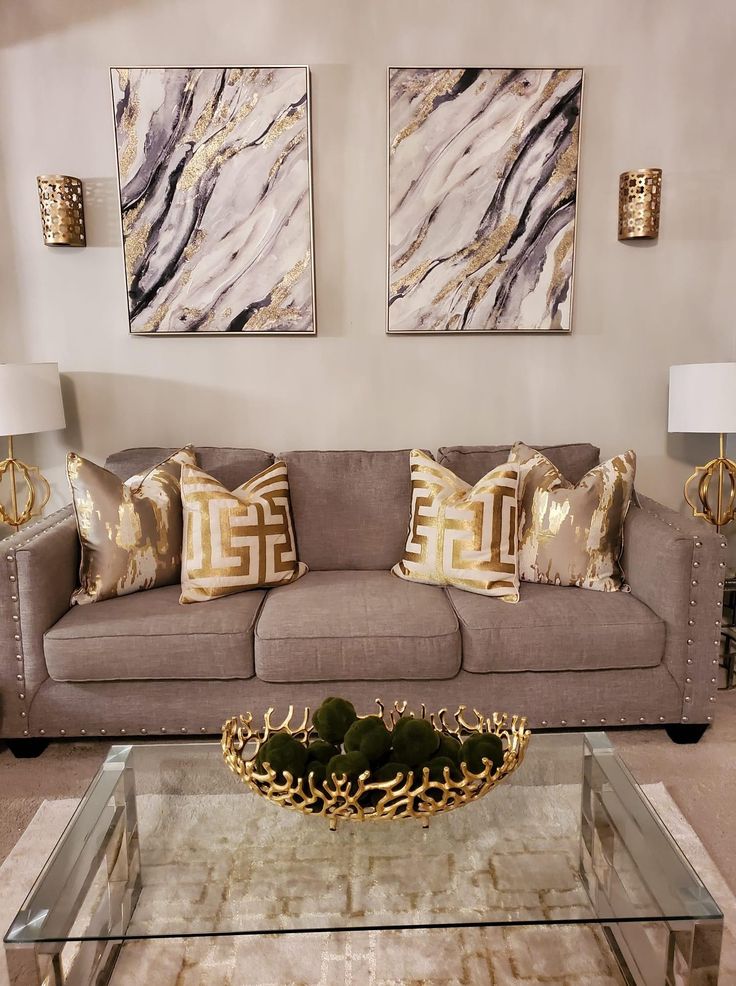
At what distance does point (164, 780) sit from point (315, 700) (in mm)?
749

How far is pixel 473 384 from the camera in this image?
3260mm

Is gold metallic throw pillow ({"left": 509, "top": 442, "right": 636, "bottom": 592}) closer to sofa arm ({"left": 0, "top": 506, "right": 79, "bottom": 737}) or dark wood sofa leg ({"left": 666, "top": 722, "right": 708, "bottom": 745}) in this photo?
dark wood sofa leg ({"left": 666, "top": 722, "right": 708, "bottom": 745})

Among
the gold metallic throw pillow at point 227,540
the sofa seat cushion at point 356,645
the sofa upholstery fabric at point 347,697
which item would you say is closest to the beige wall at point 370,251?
the gold metallic throw pillow at point 227,540

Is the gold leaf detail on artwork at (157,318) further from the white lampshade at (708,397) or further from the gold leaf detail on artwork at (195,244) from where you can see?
the white lampshade at (708,397)

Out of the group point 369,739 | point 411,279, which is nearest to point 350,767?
point 369,739

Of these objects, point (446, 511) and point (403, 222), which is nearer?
point (446, 511)

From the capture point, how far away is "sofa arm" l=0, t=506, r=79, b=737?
235 cm

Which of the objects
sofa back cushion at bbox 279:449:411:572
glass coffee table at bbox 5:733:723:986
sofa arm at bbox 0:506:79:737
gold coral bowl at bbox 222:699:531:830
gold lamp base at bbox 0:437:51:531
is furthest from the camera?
gold lamp base at bbox 0:437:51:531

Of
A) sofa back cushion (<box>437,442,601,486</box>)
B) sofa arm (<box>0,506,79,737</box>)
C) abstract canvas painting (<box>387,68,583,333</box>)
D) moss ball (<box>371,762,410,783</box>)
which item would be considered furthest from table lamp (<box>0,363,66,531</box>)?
moss ball (<box>371,762,410,783</box>)

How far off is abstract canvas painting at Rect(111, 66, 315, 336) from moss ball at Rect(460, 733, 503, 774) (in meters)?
2.05

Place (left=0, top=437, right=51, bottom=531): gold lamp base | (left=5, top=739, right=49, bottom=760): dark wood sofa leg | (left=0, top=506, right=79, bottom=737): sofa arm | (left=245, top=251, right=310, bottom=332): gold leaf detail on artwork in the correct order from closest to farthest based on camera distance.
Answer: (left=0, top=506, right=79, bottom=737): sofa arm, (left=5, top=739, right=49, bottom=760): dark wood sofa leg, (left=0, top=437, right=51, bottom=531): gold lamp base, (left=245, top=251, right=310, bottom=332): gold leaf detail on artwork

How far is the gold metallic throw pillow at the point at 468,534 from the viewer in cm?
261

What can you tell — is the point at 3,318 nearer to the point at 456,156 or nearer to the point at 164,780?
the point at 456,156

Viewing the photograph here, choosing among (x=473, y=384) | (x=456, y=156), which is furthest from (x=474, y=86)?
(x=473, y=384)
